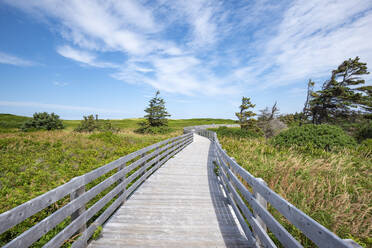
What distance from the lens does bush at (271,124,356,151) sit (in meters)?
9.20

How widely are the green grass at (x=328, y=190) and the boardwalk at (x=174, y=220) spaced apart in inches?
47.4

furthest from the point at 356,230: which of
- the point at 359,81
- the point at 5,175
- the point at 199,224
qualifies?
the point at 359,81

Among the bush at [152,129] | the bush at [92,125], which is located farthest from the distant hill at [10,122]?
the bush at [152,129]

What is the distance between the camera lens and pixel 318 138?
945 cm

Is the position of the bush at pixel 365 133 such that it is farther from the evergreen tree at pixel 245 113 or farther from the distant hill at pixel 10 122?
the distant hill at pixel 10 122

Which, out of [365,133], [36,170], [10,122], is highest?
[10,122]

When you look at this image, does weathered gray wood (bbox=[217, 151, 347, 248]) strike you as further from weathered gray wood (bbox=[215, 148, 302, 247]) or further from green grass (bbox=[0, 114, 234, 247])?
green grass (bbox=[0, 114, 234, 247])

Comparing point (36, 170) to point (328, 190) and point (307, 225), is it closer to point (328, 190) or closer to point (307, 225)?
point (307, 225)

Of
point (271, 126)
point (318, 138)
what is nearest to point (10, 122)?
point (271, 126)

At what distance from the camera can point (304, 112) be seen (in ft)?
106

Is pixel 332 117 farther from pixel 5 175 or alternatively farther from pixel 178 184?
pixel 5 175

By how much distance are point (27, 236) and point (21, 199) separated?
4032 millimetres

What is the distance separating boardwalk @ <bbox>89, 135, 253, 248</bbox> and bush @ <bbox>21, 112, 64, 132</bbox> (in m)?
28.5

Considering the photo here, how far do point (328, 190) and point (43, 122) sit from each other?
33.6 meters
